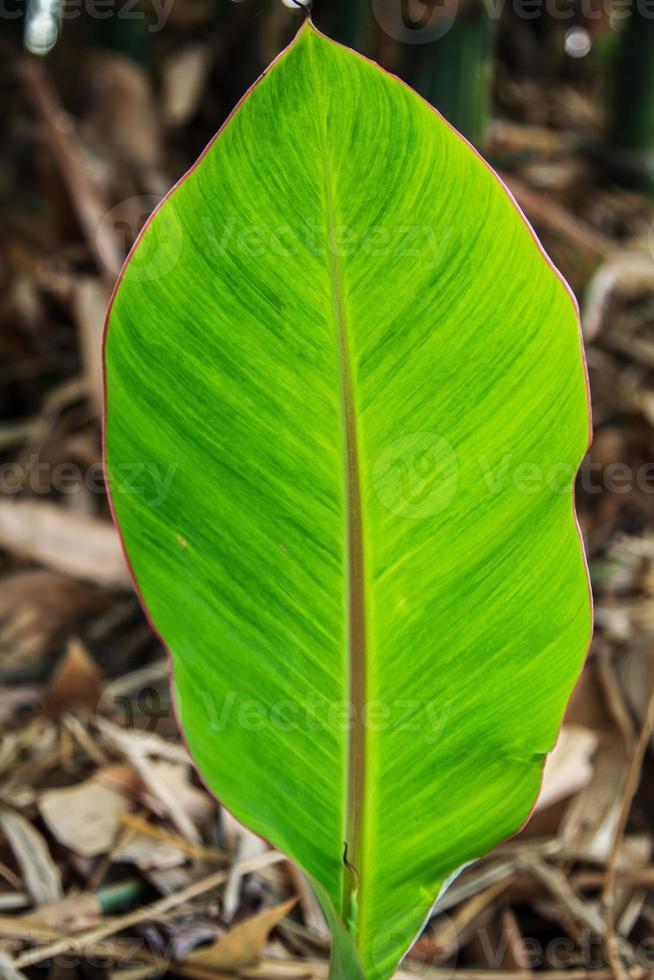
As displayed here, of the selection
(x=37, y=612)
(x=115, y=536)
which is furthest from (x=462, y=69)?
(x=37, y=612)

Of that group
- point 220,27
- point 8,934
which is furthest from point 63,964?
point 220,27

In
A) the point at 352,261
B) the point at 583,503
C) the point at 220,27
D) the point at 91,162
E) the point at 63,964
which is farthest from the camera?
the point at 220,27

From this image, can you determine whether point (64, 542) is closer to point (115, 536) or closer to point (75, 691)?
point (115, 536)

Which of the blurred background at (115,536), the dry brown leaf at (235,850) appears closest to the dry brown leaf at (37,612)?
the blurred background at (115,536)

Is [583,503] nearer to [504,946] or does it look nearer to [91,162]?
[504,946]

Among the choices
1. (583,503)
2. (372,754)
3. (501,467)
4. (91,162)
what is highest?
(501,467)

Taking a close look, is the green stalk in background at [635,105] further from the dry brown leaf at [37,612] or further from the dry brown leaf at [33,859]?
the dry brown leaf at [33,859]

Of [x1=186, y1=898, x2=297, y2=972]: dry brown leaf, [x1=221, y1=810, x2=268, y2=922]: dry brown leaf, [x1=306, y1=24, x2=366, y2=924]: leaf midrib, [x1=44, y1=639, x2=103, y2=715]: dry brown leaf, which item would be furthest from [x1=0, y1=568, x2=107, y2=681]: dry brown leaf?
[x1=306, y1=24, x2=366, y2=924]: leaf midrib
